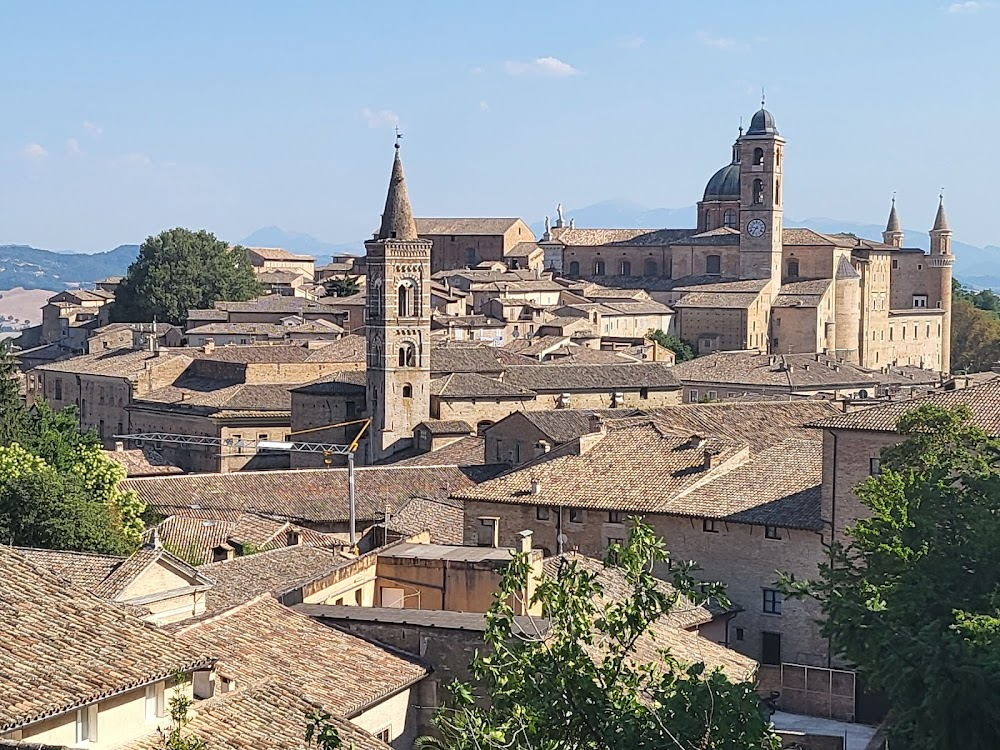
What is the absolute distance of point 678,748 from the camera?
11.9m

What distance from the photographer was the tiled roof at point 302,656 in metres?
16.8

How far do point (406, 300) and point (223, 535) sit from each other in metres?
31.4

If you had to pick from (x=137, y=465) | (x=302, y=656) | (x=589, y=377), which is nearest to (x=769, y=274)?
(x=589, y=377)

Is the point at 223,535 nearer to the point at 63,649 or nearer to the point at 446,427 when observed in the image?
the point at 63,649

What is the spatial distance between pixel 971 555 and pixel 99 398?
5826 cm

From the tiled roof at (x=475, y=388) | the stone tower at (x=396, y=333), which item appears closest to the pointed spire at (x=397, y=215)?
the stone tower at (x=396, y=333)

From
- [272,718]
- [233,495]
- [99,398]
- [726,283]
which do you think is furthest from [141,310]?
[272,718]

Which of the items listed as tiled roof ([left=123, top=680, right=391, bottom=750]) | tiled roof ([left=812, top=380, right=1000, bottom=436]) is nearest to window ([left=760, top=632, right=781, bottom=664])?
tiled roof ([left=812, top=380, right=1000, bottom=436])

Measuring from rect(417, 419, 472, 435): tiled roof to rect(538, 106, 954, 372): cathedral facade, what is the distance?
130 ft

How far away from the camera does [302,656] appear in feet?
58.6

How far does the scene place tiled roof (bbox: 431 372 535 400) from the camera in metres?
61.1

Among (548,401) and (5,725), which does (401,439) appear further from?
(5,725)

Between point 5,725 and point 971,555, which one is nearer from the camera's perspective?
point 5,725

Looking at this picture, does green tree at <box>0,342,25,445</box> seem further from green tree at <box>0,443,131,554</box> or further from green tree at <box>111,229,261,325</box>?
green tree at <box>111,229,261,325</box>
